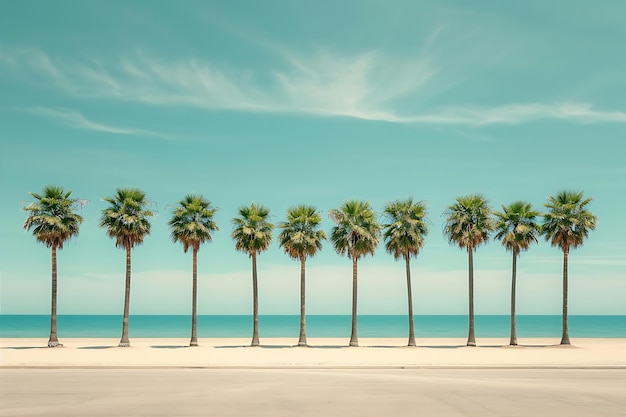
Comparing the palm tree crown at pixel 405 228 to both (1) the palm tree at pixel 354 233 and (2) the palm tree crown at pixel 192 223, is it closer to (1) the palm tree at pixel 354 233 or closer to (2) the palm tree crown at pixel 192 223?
(1) the palm tree at pixel 354 233

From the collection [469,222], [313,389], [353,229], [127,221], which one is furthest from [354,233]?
[313,389]

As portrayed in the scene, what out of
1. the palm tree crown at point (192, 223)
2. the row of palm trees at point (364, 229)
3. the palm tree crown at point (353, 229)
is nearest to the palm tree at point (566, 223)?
the row of palm trees at point (364, 229)

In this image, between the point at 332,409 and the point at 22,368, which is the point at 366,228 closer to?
the point at 22,368

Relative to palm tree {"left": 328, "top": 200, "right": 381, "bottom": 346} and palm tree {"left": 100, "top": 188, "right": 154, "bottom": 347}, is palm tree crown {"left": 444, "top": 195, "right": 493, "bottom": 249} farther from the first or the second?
palm tree {"left": 100, "top": 188, "right": 154, "bottom": 347}

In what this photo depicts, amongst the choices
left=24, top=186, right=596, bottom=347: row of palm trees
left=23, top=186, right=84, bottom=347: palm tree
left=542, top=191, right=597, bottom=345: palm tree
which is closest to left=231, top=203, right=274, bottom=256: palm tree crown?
left=24, top=186, right=596, bottom=347: row of palm trees

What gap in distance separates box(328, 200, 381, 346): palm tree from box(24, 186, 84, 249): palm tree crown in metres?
24.5

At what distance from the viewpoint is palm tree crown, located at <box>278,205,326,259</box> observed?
56.5 metres

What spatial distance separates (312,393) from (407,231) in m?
35.2

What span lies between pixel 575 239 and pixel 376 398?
4289 cm

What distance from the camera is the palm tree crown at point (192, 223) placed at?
5662cm

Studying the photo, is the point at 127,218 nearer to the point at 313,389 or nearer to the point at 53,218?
the point at 53,218

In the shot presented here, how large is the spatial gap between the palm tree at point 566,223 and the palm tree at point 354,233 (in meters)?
17.5

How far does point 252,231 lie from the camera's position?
186 ft

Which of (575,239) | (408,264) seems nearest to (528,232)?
(575,239)
